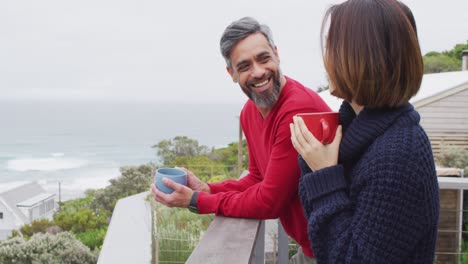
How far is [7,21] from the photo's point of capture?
97688 mm

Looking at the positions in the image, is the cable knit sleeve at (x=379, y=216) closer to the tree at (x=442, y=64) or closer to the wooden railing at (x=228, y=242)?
the wooden railing at (x=228, y=242)

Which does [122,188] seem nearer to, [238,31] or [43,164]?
[238,31]

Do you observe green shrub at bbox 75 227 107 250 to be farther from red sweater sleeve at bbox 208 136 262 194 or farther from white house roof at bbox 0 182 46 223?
white house roof at bbox 0 182 46 223

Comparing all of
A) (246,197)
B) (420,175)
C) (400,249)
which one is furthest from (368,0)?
(246,197)

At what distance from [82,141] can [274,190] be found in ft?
234

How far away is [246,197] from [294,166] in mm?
167

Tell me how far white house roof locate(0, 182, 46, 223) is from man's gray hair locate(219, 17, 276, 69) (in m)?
32.9

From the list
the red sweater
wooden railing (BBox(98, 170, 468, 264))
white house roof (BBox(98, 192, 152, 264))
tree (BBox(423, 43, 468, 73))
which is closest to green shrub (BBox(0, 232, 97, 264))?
white house roof (BBox(98, 192, 152, 264))

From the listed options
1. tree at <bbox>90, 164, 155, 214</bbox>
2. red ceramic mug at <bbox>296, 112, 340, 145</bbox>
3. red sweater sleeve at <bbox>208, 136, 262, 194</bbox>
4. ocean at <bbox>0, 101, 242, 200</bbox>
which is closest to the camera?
red ceramic mug at <bbox>296, 112, 340, 145</bbox>

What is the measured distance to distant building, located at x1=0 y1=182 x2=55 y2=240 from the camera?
30.8m

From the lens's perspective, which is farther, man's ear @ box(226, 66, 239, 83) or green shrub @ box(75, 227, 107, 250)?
green shrub @ box(75, 227, 107, 250)

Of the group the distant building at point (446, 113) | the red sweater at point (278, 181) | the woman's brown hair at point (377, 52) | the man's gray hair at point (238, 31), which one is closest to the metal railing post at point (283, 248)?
the red sweater at point (278, 181)

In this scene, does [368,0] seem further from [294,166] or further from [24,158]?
[24,158]

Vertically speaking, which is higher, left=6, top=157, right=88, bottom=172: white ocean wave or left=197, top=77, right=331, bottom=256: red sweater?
left=197, top=77, right=331, bottom=256: red sweater
